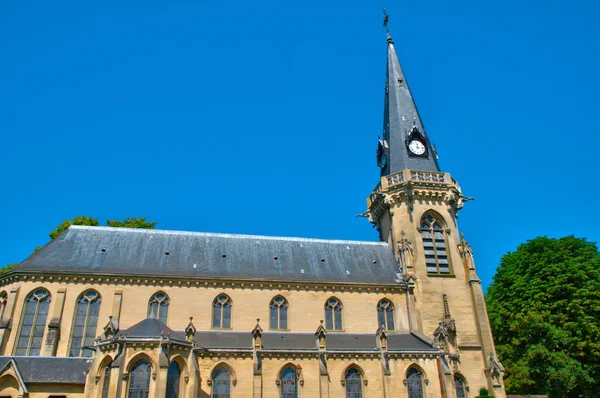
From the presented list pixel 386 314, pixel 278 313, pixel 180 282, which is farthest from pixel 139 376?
pixel 386 314

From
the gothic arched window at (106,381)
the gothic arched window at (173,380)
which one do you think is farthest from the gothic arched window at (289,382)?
the gothic arched window at (106,381)

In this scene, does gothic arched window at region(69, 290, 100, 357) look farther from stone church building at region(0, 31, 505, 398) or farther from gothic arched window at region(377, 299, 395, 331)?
gothic arched window at region(377, 299, 395, 331)

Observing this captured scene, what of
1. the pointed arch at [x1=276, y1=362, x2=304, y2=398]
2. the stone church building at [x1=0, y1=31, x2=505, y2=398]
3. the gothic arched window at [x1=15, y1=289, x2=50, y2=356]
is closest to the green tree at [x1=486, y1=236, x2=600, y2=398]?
the stone church building at [x1=0, y1=31, x2=505, y2=398]

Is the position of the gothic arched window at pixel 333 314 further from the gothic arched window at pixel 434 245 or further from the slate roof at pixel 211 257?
the gothic arched window at pixel 434 245

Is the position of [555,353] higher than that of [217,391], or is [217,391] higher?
[555,353]

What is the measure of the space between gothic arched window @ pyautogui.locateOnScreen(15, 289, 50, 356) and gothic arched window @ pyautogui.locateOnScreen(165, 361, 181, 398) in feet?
25.3

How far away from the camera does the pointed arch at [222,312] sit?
26062mm

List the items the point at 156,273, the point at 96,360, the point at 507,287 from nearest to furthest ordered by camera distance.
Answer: the point at 96,360 < the point at 156,273 < the point at 507,287

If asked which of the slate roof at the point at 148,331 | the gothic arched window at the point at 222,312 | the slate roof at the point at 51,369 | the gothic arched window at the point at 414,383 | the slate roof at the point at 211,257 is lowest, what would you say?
the gothic arched window at the point at 414,383

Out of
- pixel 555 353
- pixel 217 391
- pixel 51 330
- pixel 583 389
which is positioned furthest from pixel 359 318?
pixel 51 330

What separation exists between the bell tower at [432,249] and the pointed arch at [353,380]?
4164mm

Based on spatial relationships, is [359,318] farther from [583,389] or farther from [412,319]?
[583,389]

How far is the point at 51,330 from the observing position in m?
23.3

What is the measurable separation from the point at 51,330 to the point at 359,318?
16480 millimetres
